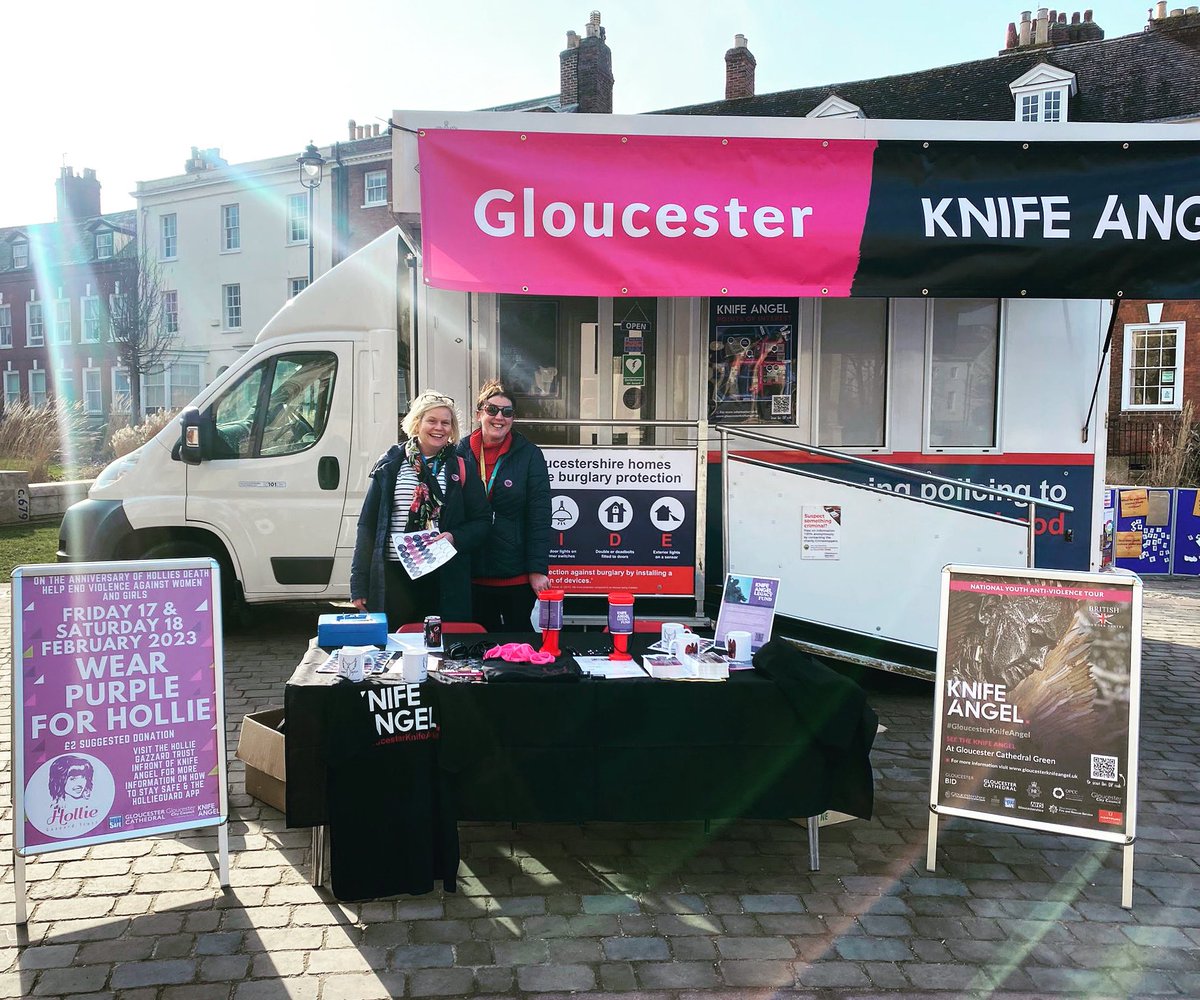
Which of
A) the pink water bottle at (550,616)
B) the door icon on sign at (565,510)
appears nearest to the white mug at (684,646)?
the pink water bottle at (550,616)

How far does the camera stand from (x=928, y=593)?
580 centimetres

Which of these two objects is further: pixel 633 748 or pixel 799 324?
pixel 799 324

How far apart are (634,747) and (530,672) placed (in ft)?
1.62

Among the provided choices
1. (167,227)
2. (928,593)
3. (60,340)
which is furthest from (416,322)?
(60,340)

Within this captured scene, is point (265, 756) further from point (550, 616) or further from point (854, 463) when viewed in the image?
point (854, 463)

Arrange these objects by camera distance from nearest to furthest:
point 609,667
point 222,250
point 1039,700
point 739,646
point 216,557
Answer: point 1039,700 → point 609,667 → point 739,646 → point 216,557 → point 222,250

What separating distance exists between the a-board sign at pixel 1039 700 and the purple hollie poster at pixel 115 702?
2951 millimetres

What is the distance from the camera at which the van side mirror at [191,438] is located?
280 inches

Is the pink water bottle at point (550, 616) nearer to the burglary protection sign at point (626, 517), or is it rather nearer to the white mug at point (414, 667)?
the white mug at point (414, 667)

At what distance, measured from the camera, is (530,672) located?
3.65 meters

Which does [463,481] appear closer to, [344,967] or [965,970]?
[344,967]

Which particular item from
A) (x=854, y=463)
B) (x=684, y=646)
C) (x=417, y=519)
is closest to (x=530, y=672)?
(x=684, y=646)

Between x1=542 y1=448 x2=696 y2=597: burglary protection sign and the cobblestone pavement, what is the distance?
1791mm

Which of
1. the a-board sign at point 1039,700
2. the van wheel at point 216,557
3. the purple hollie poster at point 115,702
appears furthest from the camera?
the van wheel at point 216,557
